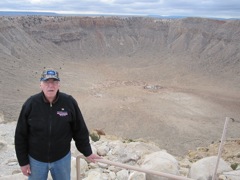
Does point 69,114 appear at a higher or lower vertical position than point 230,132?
higher

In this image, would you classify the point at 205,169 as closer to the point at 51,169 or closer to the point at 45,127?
the point at 51,169

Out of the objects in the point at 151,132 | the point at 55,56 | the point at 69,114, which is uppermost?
the point at 69,114

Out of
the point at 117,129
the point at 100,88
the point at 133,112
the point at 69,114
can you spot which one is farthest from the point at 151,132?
the point at 69,114

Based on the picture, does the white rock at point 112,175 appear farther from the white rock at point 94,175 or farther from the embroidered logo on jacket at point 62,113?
the embroidered logo on jacket at point 62,113

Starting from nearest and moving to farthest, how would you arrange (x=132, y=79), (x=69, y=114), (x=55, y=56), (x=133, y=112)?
(x=69, y=114) < (x=133, y=112) < (x=132, y=79) < (x=55, y=56)

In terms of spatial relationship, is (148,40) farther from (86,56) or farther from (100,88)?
(100,88)

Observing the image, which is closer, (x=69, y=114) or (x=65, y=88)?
(x=69, y=114)
